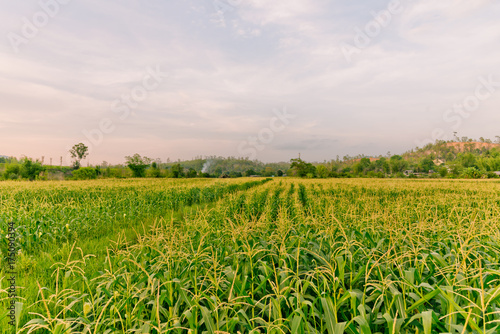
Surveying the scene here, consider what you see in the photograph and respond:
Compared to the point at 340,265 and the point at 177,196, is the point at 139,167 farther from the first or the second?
the point at 340,265

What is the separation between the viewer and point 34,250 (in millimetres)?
6098

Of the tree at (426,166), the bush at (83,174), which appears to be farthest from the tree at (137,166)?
the tree at (426,166)

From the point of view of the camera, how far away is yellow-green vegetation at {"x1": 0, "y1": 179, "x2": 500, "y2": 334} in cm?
225

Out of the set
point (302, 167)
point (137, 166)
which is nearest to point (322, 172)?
point (302, 167)

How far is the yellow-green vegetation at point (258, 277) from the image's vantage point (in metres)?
2.25

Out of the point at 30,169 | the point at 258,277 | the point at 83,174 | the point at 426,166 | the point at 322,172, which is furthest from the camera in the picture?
the point at 426,166

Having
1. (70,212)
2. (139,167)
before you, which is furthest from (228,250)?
(139,167)

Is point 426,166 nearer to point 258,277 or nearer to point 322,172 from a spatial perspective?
point 322,172

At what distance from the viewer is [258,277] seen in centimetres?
346

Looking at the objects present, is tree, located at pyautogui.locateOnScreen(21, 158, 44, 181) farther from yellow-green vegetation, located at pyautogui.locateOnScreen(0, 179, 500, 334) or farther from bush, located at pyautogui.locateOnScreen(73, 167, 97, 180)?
yellow-green vegetation, located at pyautogui.locateOnScreen(0, 179, 500, 334)

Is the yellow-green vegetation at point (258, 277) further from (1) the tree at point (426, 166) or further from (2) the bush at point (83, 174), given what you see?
(1) the tree at point (426, 166)

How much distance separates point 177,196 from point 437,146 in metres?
256

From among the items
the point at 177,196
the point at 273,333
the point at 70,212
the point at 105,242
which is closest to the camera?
the point at 273,333

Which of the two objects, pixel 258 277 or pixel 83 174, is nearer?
pixel 258 277
